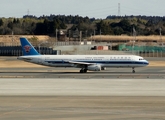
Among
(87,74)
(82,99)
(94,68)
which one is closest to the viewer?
(82,99)

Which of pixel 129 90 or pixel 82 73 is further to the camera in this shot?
pixel 82 73

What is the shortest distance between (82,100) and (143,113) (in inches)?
298

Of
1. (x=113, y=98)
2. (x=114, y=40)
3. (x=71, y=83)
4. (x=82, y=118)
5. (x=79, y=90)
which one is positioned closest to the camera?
(x=82, y=118)

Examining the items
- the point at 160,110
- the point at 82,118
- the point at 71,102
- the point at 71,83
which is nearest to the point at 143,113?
the point at 160,110

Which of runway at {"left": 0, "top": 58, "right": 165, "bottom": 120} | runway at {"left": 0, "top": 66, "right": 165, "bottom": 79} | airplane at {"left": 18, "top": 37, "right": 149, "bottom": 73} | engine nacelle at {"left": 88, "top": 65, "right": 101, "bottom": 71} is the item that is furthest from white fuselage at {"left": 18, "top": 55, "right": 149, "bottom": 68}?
runway at {"left": 0, "top": 58, "right": 165, "bottom": 120}

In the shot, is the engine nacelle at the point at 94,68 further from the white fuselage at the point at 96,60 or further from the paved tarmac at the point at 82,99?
the paved tarmac at the point at 82,99

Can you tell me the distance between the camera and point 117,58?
67.8 m

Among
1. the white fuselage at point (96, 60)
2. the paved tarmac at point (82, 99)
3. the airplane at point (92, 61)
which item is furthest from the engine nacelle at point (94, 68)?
the paved tarmac at point (82, 99)

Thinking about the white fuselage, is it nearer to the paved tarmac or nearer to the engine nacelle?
the engine nacelle

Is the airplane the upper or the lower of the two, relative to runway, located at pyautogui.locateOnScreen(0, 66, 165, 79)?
upper

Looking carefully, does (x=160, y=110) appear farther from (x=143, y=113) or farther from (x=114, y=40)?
(x=114, y=40)

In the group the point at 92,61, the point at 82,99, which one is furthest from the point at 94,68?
the point at 82,99

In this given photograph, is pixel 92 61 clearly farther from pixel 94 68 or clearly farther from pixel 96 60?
pixel 94 68

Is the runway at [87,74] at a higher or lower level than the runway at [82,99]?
higher
